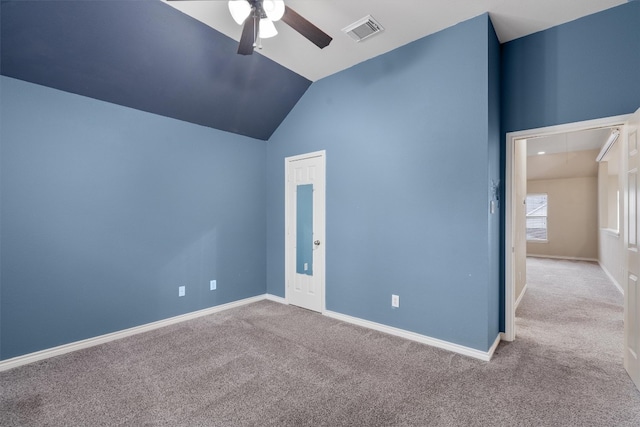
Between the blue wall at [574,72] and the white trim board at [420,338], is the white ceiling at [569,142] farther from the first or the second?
the white trim board at [420,338]

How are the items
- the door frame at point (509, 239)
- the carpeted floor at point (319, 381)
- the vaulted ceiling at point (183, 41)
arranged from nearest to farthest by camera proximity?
the carpeted floor at point (319, 381), the vaulted ceiling at point (183, 41), the door frame at point (509, 239)

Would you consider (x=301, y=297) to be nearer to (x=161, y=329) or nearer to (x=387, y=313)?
(x=387, y=313)

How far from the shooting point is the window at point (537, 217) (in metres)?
8.92

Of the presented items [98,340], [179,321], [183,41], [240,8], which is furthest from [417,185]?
[98,340]

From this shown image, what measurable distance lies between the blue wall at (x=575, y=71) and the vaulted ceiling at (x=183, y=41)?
0.13 m

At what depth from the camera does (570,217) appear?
8.39 meters

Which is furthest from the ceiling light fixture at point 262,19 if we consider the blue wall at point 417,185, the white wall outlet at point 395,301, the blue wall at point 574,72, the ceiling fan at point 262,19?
the white wall outlet at point 395,301

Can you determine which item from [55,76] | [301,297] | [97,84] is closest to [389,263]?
[301,297]

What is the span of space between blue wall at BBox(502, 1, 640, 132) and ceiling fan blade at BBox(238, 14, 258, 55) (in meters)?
2.64

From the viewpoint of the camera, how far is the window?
8922 millimetres

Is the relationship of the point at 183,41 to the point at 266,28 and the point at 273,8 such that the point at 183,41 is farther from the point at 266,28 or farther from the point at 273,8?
the point at 273,8

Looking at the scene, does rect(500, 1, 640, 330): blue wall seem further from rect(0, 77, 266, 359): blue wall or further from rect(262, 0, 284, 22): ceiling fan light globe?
rect(0, 77, 266, 359): blue wall

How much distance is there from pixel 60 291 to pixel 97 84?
81.0 inches

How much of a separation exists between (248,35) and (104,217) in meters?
2.39
